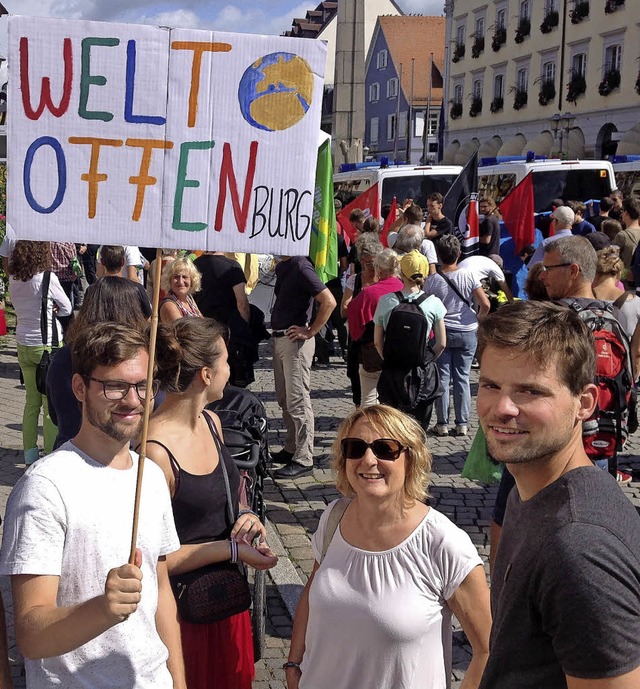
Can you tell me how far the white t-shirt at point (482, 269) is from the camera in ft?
28.2

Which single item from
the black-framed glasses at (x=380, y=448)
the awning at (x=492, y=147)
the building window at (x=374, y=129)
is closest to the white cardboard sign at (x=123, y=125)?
the black-framed glasses at (x=380, y=448)

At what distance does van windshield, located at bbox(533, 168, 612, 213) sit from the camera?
56.7 feet

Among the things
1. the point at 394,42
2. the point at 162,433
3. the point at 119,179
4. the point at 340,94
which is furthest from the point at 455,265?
the point at 394,42

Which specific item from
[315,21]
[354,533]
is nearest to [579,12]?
[354,533]

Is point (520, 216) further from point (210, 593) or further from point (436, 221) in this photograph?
point (210, 593)

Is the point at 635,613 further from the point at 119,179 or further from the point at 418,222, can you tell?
the point at 418,222

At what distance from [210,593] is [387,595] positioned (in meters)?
0.72

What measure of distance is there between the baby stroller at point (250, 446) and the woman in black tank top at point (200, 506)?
0.55 metres

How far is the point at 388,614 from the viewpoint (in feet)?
9.29

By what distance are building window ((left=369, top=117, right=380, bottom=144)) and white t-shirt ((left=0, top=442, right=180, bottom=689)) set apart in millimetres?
70806

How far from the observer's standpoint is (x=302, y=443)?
24.2 feet

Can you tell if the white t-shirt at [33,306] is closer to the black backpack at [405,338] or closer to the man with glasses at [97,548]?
the black backpack at [405,338]

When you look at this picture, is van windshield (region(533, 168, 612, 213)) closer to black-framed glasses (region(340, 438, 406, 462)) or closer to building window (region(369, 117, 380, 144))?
black-framed glasses (region(340, 438, 406, 462))

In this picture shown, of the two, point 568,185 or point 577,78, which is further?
point 577,78
